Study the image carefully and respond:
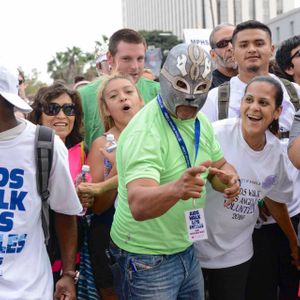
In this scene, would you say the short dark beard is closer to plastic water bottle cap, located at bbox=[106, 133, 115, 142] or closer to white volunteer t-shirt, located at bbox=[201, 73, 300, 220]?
white volunteer t-shirt, located at bbox=[201, 73, 300, 220]

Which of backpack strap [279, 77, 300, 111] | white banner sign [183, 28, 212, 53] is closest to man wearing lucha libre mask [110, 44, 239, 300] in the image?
backpack strap [279, 77, 300, 111]

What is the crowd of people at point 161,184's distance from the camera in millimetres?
2326

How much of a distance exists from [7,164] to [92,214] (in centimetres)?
120

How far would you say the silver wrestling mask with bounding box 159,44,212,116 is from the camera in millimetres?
2443

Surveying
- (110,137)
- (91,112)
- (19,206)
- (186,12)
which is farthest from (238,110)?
(186,12)

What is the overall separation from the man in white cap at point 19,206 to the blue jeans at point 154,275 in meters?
0.38

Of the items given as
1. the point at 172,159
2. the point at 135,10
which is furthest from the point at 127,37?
the point at 135,10

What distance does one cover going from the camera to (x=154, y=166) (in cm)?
230

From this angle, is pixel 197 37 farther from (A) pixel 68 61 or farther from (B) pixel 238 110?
(A) pixel 68 61

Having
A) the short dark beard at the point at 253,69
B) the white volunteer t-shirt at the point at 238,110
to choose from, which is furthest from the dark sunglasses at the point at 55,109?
the short dark beard at the point at 253,69

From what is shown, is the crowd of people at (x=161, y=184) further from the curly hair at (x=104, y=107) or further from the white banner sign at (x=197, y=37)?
the white banner sign at (x=197, y=37)

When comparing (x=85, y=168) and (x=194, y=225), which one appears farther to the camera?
(x=85, y=168)

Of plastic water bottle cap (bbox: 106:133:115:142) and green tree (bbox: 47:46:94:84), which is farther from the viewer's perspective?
green tree (bbox: 47:46:94:84)

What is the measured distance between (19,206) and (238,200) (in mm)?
1362
